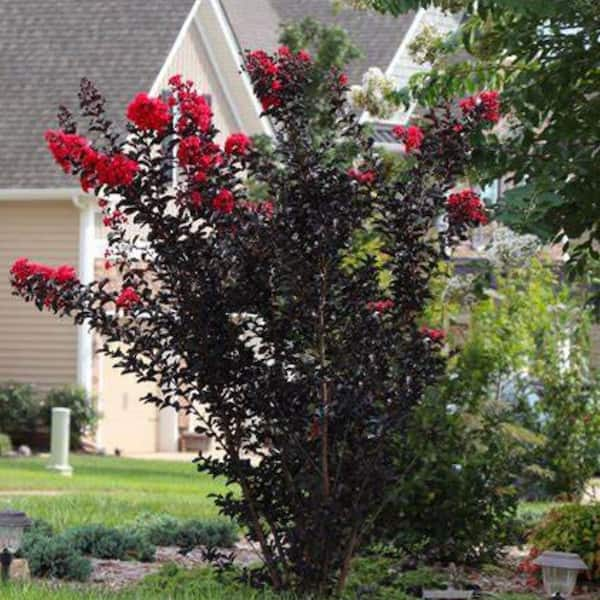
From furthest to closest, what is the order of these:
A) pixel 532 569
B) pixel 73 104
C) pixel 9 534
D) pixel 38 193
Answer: pixel 73 104 < pixel 38 193 < pixel 532 569 < pixel 9 534

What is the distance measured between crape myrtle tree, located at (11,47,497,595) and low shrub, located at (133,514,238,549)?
2719 millimetres

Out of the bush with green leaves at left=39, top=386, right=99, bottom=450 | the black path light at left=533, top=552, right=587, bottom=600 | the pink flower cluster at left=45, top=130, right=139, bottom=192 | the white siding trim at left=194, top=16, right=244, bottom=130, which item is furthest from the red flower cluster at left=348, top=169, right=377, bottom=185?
the white siding trim at left=194, top=16, right=244, bottom=130

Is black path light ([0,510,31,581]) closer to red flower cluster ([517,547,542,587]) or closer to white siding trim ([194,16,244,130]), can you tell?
red flower cluster ([517,547,542,587])

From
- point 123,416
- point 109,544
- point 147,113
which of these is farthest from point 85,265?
point 147,113

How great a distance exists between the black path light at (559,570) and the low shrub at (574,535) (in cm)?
114

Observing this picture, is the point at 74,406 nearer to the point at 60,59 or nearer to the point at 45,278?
the point at 60,59

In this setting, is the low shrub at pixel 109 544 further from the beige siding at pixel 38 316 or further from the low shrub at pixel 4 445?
the beige siding at pixel 38 316

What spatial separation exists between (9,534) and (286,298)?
6.70 feet

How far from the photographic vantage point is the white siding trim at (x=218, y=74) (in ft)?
99.3

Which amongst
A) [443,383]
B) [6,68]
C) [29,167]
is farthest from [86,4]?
[443,383]

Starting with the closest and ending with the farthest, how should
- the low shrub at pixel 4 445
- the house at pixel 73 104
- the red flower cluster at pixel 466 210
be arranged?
the red flower cluster at pixel 466 210 → the low shrub at pixel 4 445 → the house at pixel 73 104

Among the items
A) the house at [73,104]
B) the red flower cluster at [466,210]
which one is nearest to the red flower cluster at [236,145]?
the red flower cluster at [466,210]

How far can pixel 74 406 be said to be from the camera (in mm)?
27109

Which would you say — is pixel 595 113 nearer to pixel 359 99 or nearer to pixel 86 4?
pixel 359 99
